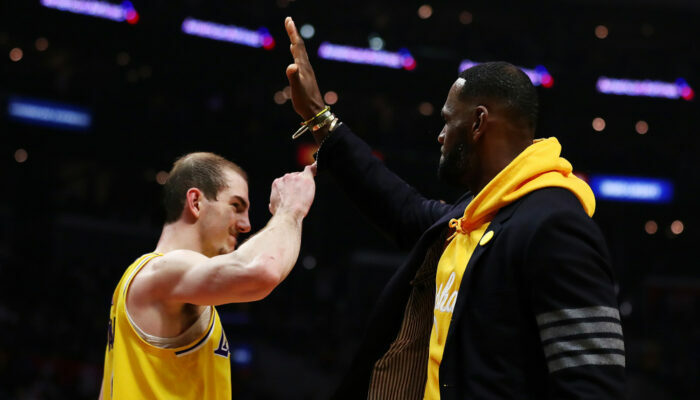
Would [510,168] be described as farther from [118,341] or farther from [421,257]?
[118,341]

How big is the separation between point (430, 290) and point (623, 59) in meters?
16.7

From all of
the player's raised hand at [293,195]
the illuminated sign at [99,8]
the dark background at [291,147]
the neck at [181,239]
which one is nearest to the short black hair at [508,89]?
the player's raised hand at [293,195]

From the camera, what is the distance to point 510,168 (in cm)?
214

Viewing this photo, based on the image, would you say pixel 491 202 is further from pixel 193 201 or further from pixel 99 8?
pixel 99 8

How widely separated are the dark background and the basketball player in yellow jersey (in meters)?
9.12

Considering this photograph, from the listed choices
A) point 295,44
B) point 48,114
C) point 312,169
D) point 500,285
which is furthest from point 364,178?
point 48,114

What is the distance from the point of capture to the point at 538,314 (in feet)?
6.20

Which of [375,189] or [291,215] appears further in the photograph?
[375,189]

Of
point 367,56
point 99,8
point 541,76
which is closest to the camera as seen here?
point 99,8

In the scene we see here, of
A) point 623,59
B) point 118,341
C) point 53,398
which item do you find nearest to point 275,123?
point 53,398

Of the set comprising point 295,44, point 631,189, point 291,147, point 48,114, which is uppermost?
point 48,114

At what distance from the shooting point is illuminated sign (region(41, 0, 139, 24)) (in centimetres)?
1267

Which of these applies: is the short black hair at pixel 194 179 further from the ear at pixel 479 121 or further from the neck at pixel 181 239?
the ear at pixel 479 121

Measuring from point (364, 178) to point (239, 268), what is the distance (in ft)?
2.11
